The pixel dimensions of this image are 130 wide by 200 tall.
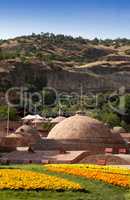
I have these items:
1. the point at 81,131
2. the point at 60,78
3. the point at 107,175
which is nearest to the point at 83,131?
the point at 81,131

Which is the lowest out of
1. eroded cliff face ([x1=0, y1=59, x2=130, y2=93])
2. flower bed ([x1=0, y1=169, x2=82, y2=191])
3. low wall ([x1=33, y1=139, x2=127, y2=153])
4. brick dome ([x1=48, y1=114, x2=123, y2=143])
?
low wall ([x1=33, y1=139, x2=127, y2=153])

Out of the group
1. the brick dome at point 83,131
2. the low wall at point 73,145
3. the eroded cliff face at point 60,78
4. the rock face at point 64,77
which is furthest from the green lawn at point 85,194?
the eroded cliff face at point 60,78

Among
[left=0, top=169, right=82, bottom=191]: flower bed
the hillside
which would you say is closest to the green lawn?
[left=0, top=169, right=82, bottom=191]: flower bed

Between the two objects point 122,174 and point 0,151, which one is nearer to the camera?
point 122,174

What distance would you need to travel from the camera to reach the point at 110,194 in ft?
43.9

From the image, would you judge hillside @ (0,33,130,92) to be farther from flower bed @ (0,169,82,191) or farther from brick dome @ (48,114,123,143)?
flower bed @ (0,169,82,191)

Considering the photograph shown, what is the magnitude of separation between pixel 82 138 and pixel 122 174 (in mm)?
14456

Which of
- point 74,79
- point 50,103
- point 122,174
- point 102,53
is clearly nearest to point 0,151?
point 122,174

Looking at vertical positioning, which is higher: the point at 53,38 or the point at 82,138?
the point at 53,38

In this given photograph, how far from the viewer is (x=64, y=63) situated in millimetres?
97062

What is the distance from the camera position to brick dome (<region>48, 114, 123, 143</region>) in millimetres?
31266

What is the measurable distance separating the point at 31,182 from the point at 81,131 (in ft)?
61.1

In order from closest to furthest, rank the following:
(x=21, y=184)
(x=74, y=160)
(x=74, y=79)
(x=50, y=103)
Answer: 1. (x=21, y=184)
2. (x=74, y=160)
3. (x=50, y=103)
4. (x=74, y=79)

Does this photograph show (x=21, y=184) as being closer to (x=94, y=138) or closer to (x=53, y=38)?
(x=94, y=138)
